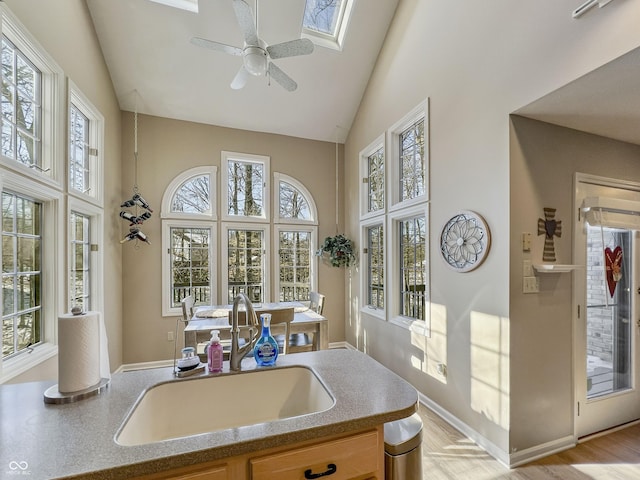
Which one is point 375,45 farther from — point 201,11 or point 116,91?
point 116,91

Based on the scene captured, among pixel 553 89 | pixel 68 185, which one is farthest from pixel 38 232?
pixel 553 89

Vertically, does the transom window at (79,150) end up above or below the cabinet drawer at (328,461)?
above

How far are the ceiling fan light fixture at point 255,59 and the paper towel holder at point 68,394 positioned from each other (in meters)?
2.44

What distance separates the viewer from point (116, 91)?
12.4 ft

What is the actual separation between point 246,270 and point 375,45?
11.4 feet

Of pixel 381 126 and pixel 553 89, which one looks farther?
pixel 381 126

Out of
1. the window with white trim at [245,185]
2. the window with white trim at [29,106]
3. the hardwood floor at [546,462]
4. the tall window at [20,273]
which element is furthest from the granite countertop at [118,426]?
the window with white trim at [245,185]

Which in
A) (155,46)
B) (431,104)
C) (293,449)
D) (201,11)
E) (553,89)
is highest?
(201,11)

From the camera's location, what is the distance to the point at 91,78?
10.3 feet

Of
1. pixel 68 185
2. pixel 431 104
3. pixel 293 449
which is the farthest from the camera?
pixel 431 104

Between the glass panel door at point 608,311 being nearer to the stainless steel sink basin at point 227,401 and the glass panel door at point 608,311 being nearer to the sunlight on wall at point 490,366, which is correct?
the sunlight on wall at point 490,366

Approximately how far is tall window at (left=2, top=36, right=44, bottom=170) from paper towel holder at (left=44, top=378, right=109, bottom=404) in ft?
5.67

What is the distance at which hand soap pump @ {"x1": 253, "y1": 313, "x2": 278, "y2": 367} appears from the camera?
1.48m

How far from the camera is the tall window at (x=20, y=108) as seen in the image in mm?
2076
